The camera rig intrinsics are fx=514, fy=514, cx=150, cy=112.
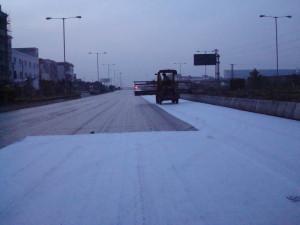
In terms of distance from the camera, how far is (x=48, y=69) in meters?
176

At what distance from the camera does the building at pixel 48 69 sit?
6529 inches

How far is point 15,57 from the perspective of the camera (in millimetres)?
114062

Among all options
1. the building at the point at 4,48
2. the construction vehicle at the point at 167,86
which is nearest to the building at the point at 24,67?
the building at the point at 4,48

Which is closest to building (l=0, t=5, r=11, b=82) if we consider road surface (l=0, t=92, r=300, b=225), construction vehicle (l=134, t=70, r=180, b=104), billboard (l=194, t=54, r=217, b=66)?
billboard (l=194, t=54, r=217, b=66)

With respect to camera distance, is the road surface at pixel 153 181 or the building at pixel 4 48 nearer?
the road surface at pixel 153 181

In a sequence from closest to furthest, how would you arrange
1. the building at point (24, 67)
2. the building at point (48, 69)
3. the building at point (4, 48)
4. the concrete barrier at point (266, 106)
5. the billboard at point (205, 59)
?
1. the concrete barrier at point (266, 106)
2. the building at point (4, 48)
3. the billboard at point (205, 59)
4. the building at point (24, 67)
5. the building at point (48, 69)

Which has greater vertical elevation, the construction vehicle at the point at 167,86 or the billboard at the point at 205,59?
Answer: the billboard at the point at 205,59

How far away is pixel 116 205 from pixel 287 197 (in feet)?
8.98

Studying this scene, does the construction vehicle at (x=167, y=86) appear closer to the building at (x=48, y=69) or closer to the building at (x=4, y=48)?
the building at (x=4, y=48)

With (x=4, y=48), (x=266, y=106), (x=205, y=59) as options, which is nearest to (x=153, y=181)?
(x=266, y=106)

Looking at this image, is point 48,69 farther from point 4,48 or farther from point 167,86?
point 167,86

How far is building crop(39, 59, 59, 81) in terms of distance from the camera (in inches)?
6529

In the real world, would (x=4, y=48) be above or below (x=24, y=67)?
above

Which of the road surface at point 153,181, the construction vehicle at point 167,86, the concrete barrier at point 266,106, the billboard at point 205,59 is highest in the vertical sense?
the billboard at point 205,59
